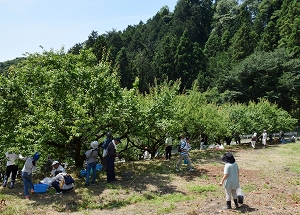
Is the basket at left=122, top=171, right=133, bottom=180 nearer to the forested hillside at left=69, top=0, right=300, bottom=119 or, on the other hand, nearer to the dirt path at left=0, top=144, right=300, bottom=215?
the dirt path at left=0, top=144, right=300, bottom=215

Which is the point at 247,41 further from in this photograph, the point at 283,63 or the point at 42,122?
the point at 42,122

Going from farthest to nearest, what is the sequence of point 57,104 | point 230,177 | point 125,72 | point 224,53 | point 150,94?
point 224,53 < point 125,72 < point 150,94 < point 57,104 < point 230,177

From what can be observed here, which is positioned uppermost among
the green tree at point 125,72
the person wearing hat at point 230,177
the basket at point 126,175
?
the green tree at point 125,72

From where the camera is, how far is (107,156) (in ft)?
34.2

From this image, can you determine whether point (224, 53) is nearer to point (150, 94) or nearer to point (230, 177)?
point (150, 94)

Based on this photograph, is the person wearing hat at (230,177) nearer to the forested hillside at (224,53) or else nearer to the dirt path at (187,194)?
the dirt path at (187,194)

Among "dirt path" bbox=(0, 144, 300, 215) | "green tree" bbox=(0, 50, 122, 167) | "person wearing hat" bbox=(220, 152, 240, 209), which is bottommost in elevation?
"dirt path" bbox=(0, 144, 300, 215)

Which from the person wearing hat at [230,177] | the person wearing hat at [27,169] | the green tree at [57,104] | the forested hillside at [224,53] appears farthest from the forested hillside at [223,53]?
the person wearing hat at [230,177]

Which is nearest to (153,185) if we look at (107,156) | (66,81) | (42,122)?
(107,156)

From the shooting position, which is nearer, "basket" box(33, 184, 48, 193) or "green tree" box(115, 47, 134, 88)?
"basket" box(33, 184, 48, 193)

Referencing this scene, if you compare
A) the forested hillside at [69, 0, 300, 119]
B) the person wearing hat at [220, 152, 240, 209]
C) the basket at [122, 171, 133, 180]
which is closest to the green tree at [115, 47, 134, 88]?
the forested hillside at [69, 0, 300, 119]

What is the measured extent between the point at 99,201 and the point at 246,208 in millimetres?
4411

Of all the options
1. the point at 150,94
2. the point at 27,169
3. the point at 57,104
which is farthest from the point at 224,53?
the point at 27,169

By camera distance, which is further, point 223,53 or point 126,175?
point 223,53
